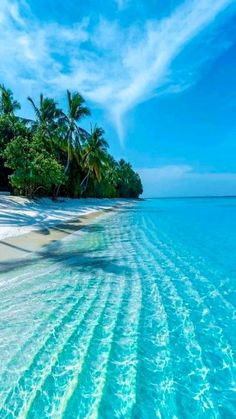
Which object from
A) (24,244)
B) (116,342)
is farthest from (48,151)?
Answer: (116,342)

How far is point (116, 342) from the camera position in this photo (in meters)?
3.64

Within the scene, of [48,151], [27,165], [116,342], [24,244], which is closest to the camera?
[116,342]

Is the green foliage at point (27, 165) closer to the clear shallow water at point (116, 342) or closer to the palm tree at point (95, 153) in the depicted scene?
the palm tree at point (95, 153)

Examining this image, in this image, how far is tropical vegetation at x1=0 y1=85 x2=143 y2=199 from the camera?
2350 cm

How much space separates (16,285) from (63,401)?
135 inches

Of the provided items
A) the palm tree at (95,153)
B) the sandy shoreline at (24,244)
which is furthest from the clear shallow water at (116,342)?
the palm tree at (95,153)

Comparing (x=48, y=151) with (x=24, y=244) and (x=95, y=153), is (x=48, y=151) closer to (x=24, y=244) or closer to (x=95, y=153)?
(x=95, y=153)

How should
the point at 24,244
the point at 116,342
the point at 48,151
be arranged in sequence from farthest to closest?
1. the point at 48,151
2. the point at 24,244
3. the point at 116,342

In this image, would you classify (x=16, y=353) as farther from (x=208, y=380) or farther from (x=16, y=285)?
(x=16, y=285)

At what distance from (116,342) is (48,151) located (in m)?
32.1

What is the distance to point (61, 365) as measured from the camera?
312 centimetres

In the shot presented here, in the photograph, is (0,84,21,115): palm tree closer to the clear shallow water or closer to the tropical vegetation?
the tropical vegetation

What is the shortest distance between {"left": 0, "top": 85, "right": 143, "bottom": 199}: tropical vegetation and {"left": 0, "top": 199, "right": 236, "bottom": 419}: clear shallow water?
699 inches

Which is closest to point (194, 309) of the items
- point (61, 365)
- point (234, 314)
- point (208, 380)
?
point (234, 314)
